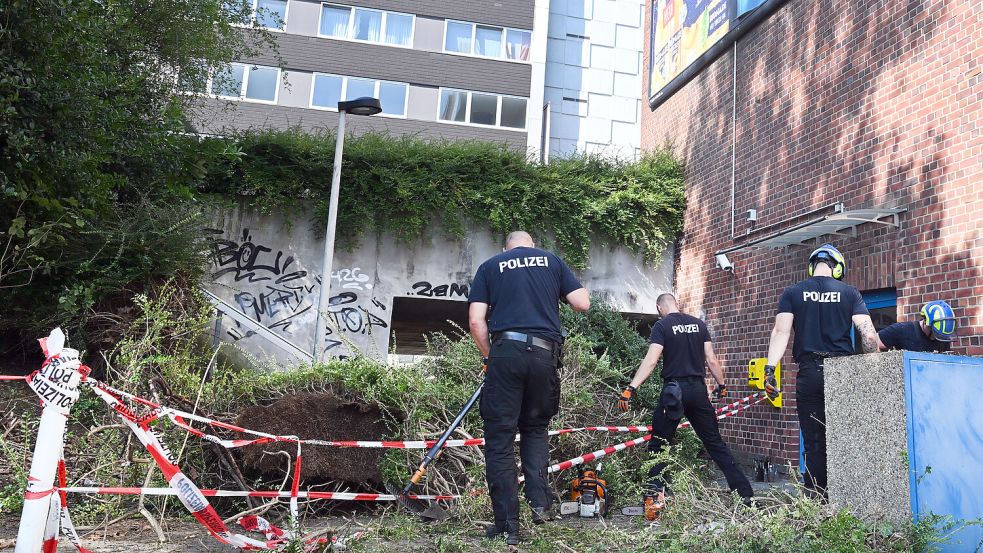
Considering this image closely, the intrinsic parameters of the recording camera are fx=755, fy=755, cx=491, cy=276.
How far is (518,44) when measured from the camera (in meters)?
28.7

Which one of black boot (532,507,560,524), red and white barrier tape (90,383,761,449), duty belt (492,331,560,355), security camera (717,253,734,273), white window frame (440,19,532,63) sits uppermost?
white window frame (440,19,532,63)

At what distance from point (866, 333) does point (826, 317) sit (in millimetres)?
298

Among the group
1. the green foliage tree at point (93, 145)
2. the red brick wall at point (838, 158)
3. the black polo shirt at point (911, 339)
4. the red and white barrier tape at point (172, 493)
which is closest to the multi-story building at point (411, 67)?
the green foliage tree at point (93, 145)

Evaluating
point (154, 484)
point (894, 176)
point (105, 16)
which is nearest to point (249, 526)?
point (154, 484)

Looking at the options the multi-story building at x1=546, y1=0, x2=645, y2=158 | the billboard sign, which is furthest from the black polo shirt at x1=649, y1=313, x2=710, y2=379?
the multi-story building at x1=546, y1=0, x2=645, y2=158

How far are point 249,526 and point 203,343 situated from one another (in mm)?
5108

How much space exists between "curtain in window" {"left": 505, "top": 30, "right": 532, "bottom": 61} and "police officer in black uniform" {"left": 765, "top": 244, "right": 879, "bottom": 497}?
24.2 meters

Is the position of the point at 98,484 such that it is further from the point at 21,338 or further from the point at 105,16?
the point at 105,16

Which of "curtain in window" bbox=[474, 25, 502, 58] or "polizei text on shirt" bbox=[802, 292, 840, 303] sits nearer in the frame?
"polizei text on shirt" bbox=[802, 292, 840, 303]

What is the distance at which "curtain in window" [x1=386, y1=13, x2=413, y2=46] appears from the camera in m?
27.5

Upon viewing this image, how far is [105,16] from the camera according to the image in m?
8.49

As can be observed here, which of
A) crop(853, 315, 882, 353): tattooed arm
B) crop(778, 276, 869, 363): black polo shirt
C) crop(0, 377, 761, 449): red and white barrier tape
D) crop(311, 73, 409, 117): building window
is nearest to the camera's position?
crop(0, 377, 761, 449): red and white barrier tape

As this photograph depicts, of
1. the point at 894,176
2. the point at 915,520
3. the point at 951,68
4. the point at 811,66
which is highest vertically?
the point at 811,66

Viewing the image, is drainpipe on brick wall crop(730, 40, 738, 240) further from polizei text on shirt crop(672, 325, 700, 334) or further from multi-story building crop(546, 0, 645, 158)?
multi-story building crop(546, 0, 645, 158)
